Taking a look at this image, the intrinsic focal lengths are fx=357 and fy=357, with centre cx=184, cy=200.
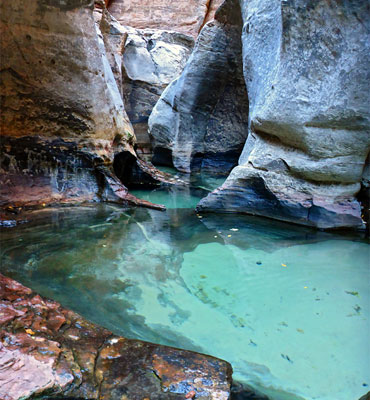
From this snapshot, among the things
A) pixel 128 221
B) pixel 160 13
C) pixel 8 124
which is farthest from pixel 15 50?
pixel 160 13

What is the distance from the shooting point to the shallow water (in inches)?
75.9

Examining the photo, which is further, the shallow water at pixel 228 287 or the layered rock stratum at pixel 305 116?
the layered rock stratum at pixel 305 116

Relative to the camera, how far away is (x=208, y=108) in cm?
850

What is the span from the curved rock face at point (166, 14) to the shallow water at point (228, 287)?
55.2 feet

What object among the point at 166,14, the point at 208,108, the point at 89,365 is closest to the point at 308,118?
the point at 89,365

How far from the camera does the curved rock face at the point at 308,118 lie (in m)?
4.07

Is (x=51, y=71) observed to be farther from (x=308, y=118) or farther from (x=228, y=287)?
(x=228, y=287)

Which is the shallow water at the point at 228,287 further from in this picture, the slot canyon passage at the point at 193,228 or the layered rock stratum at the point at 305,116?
the layered rock stratum at the point at 305,116

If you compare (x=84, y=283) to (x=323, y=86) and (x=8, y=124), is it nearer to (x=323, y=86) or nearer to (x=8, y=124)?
(x=8, y=124)

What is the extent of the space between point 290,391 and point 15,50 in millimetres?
4872

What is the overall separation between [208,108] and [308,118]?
4452 millimetres

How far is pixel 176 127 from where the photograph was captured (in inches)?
347

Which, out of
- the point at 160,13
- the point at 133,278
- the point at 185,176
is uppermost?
the point at 160,13

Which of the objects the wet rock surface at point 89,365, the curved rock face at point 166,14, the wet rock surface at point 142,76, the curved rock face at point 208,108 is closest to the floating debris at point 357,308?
the wet rock surface at point 89,365
